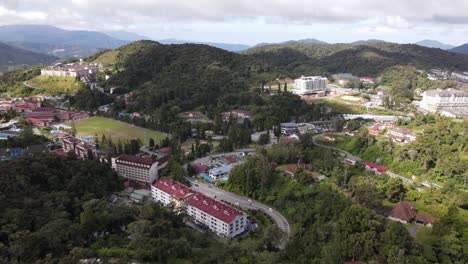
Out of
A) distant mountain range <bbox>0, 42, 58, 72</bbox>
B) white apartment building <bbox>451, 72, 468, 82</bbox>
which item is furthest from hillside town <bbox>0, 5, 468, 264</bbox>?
distant mountain range <bbox>0, 42, 58, 72</bbox>

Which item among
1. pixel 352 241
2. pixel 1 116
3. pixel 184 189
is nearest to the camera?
pixel 352 241

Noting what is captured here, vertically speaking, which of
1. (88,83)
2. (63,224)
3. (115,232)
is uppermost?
(88,83)

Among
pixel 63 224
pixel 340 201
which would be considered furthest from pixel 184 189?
pixel 340 201

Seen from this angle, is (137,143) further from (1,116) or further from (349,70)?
(349,70)

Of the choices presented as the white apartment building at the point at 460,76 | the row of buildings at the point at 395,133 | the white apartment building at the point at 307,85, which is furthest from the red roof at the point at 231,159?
the white apartment building at the point at 460,76

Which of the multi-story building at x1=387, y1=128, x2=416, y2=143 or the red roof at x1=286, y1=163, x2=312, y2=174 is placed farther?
the multi-story building at x1=387, y1=128, x2=416, y2=143

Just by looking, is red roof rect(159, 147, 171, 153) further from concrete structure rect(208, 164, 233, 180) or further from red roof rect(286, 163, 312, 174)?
red roof rect(286, 163, 312, 174)
